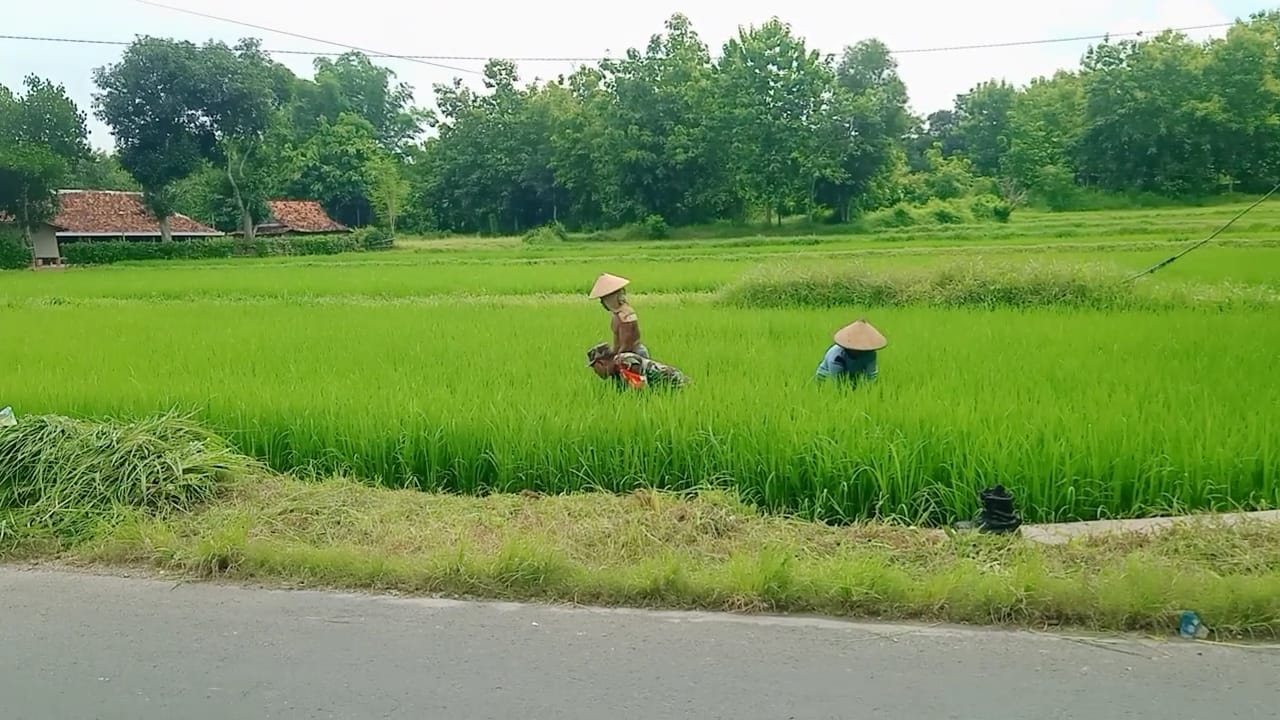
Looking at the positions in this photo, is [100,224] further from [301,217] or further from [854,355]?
[854,355]

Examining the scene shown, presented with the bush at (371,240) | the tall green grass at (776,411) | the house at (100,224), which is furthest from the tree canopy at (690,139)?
the tall green grass at (776,411)

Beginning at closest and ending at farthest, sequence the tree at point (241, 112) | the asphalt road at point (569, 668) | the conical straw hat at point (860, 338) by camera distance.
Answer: the asphalt road at point (569, 668)
the conical straw hat at point (860, 338)
the tree at point (241, 112)

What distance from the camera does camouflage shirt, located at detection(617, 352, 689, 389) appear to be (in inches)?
219

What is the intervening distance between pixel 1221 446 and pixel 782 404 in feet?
6.52

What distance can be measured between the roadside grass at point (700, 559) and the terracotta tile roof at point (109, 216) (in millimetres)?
36896

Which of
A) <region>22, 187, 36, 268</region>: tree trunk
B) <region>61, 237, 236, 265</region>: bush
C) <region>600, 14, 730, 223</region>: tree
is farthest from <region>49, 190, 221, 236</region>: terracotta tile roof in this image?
<region>600, 14, 730, 223</region>: tree

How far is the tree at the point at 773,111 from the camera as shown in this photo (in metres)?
36.1

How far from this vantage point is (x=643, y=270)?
63.4 ft

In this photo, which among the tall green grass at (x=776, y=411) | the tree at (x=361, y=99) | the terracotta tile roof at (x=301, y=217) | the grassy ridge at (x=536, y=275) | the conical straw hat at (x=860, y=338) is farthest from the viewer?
the tree at (x=361, y=99)

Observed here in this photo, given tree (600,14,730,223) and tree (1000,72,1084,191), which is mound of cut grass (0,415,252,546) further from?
tree (1000,72,1084,191)

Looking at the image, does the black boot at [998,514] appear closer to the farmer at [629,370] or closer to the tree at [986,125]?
the farmer at [629,370]

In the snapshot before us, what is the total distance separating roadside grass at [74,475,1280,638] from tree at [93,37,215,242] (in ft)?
117

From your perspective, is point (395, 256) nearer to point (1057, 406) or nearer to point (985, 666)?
point (1057, 406)

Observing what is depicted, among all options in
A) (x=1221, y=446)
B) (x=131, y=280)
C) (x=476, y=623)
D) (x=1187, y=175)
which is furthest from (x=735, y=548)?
(x=1187, y=175)
